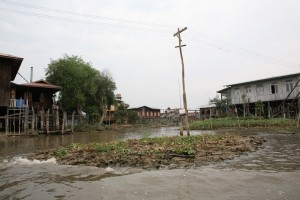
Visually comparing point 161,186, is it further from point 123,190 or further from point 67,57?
point 67,57

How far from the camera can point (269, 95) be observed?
1367 inches

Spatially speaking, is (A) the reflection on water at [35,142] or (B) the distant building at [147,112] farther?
(B) the distant building at [147,112]

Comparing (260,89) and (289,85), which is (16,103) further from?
(289,85)

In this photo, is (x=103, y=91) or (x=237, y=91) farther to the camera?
(x=103, y=91)

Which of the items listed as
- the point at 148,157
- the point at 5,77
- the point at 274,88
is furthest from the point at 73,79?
the point at 148,157

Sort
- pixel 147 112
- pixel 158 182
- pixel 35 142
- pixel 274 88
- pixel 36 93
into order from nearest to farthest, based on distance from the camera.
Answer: pixel 158 182
pixel 35 142
pixel 274 88
pixel 36 93
pixel 147 112

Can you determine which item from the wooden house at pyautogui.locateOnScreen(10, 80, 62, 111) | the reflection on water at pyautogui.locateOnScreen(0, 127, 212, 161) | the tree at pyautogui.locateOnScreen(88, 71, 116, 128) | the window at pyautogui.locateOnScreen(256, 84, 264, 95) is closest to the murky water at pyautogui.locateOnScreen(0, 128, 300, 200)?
the reflection on water at pyautogui.locateOnScreen(0, 127, 212, 161)

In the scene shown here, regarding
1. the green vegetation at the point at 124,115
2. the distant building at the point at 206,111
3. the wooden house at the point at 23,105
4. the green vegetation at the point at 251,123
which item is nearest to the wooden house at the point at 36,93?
the wooden house at the point at 23,105

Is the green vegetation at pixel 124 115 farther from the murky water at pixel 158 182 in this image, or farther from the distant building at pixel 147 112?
the murky water at pixel 158 182

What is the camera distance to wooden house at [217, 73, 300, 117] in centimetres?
3244

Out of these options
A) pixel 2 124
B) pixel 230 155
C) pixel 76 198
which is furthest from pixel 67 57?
pixel 76 198

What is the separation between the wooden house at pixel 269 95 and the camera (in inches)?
1277

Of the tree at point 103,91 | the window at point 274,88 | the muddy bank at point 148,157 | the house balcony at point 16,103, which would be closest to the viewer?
the muddy bank at point 148,157

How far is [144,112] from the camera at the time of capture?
64.5 metres
